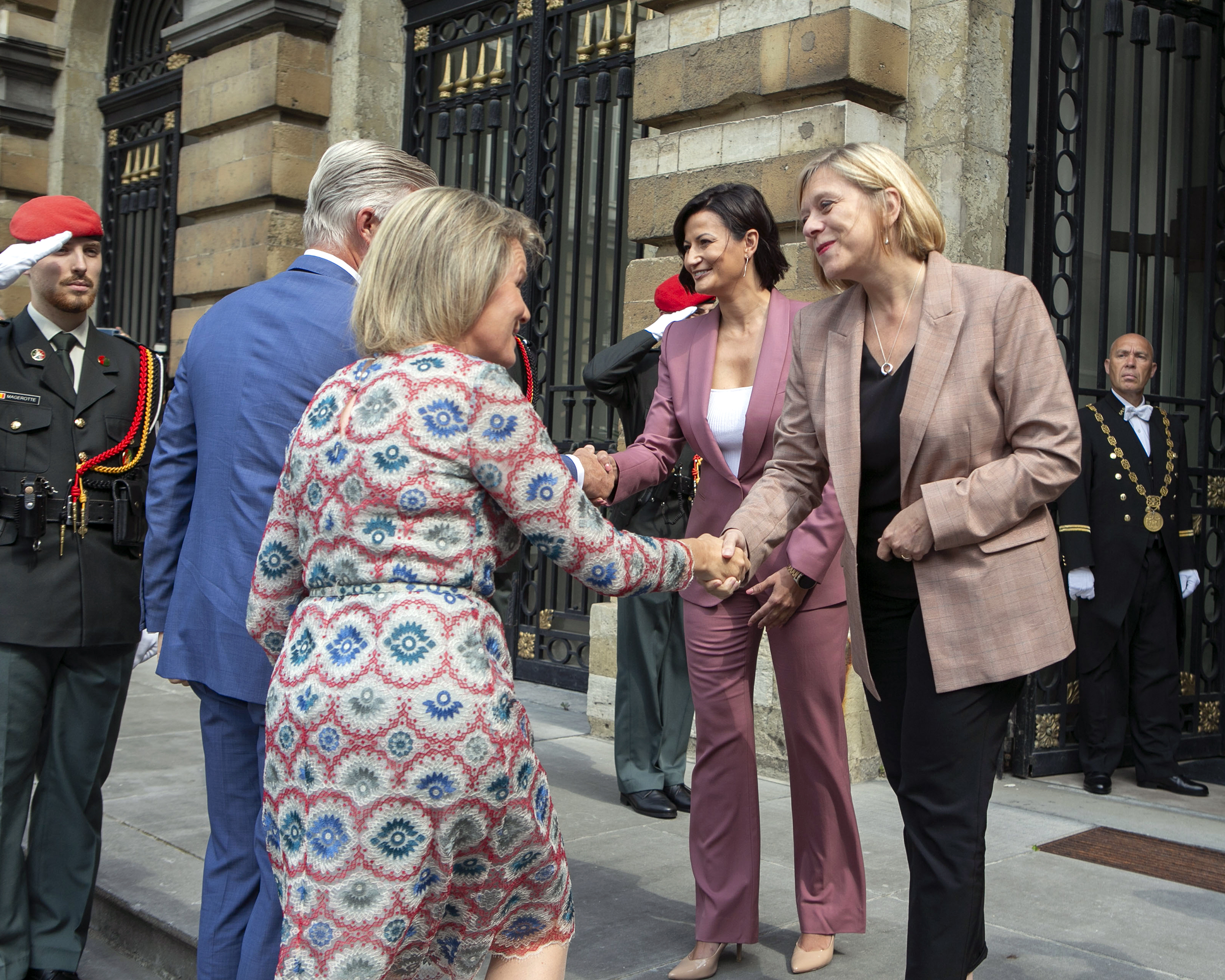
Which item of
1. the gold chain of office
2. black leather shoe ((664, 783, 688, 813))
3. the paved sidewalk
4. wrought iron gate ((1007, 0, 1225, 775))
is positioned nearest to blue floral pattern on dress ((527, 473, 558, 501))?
the paved sidewalk

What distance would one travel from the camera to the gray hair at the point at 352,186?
2.51m

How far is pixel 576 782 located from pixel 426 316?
3.42m

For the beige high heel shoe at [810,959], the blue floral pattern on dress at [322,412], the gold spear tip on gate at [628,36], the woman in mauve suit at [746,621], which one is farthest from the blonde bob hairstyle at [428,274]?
the gold spear tip on gate at [628,36]

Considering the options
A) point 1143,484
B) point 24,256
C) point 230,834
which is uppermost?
point 24,256

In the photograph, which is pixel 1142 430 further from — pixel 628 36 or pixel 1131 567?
pixel 628 36

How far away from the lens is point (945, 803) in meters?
2.46

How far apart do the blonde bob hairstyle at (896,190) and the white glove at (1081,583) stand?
314 centimetres

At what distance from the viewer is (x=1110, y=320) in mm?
7875

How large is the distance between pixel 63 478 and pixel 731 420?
1.76 metres

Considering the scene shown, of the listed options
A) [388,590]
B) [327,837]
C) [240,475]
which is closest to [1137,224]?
[240,475]

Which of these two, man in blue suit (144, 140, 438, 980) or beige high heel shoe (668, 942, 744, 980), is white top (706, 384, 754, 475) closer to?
man in blue suit (144, 140, 438, 980)

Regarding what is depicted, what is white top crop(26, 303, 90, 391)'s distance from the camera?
10.7ft

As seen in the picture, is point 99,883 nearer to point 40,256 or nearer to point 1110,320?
point 40,256

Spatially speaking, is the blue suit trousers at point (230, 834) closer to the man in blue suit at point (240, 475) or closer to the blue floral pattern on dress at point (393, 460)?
the man in blue suit at point (240, 475)
